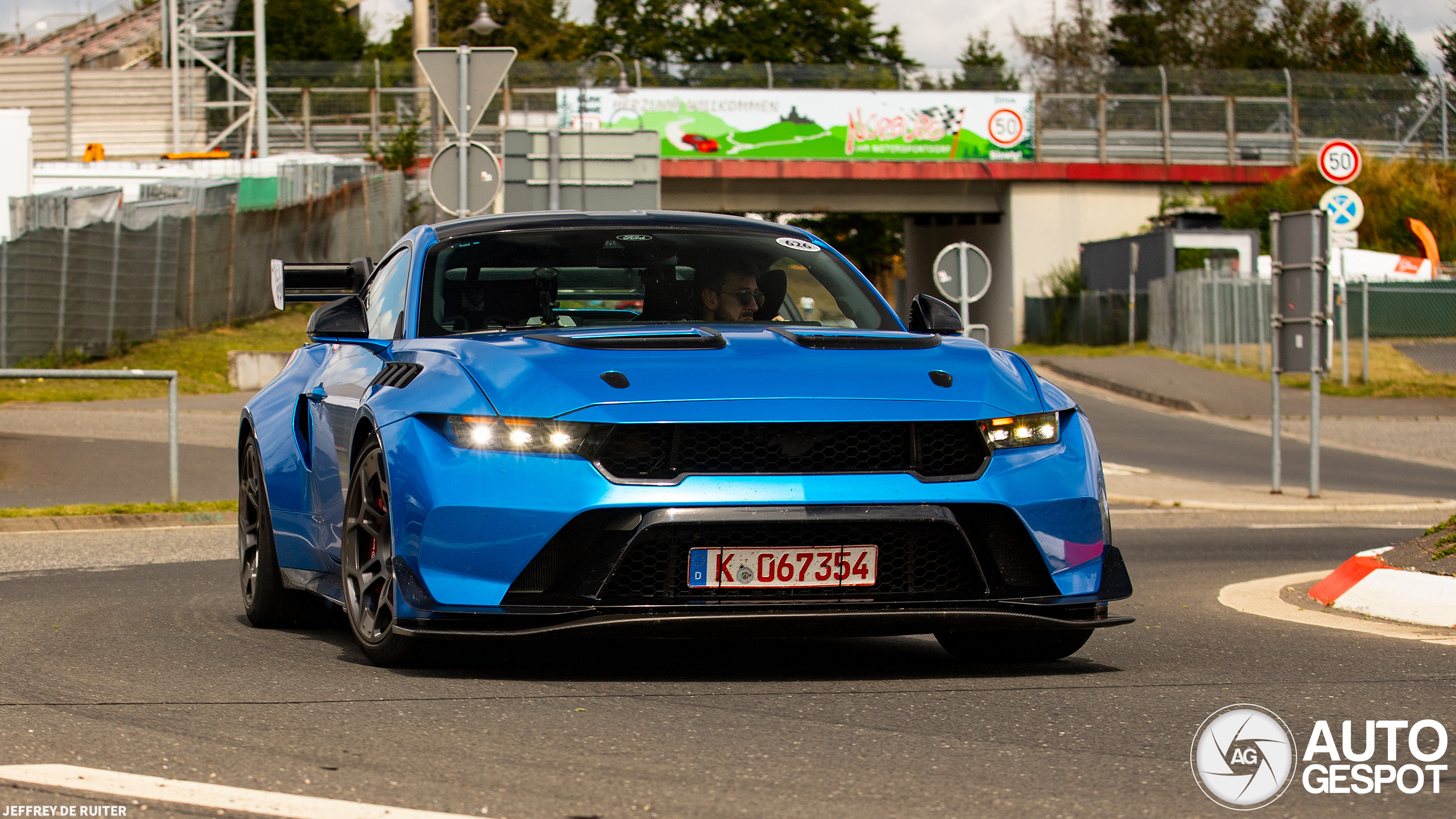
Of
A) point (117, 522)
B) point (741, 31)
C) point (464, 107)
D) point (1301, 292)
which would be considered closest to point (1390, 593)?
point (117, 522)

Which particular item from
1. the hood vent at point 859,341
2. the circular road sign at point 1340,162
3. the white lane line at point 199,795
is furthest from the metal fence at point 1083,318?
the white lane line at point 199,795

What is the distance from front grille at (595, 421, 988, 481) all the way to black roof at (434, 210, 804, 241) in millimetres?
1608

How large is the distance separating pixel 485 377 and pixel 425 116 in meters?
51.7

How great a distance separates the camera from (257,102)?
55.0 m

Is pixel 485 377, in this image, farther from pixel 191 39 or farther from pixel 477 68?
pixel 191 39

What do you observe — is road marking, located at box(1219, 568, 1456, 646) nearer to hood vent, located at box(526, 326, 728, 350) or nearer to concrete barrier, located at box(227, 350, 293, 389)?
hood vent, located at box(526, 326, 728, 350)

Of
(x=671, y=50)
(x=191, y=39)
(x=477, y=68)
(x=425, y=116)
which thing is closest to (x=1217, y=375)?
(x=477, y=68)

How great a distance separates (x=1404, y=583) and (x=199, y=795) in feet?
18.2

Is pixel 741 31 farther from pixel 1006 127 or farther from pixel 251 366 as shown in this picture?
pixel 251 366

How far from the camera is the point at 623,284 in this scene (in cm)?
653

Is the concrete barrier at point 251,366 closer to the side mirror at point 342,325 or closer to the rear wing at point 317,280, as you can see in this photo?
the rear wing at point 317,280

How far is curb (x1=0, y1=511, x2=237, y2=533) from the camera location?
1282 centimetres

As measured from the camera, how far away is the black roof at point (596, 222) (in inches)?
266

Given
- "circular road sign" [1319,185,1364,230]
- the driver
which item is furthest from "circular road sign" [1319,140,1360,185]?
the driver
